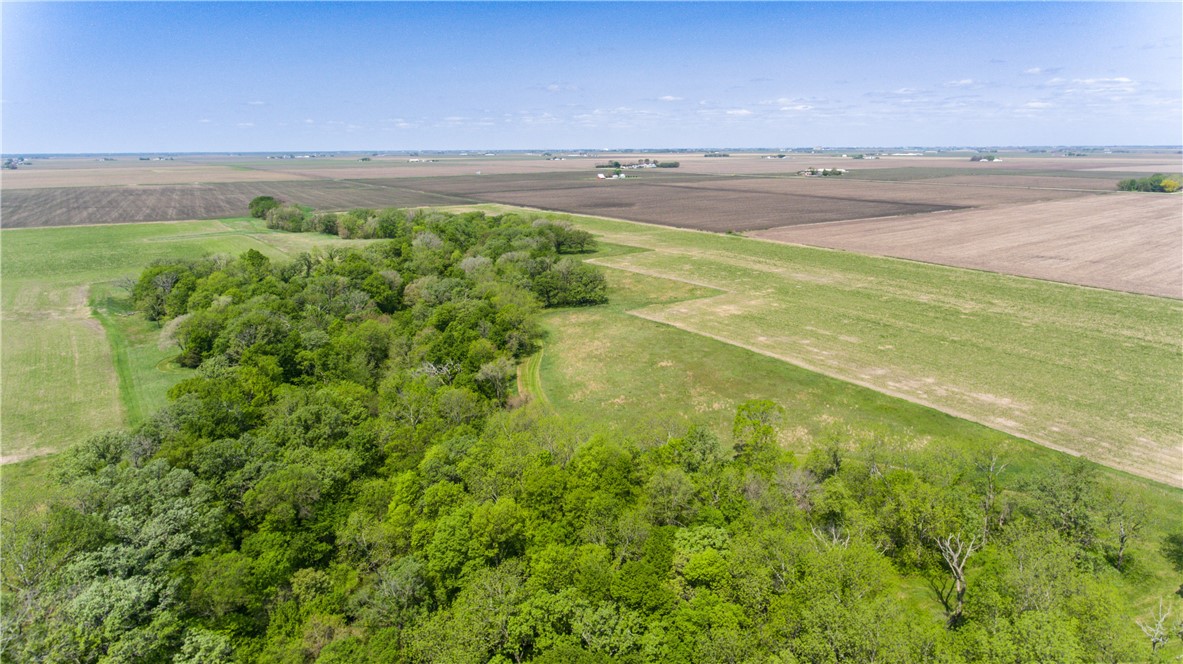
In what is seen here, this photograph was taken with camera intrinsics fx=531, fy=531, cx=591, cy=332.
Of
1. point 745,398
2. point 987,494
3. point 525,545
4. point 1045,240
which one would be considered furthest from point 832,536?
point 1045,240

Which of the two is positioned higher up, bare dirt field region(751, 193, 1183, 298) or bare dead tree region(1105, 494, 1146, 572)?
bare dirt field region(751, 193, 1183, 298)

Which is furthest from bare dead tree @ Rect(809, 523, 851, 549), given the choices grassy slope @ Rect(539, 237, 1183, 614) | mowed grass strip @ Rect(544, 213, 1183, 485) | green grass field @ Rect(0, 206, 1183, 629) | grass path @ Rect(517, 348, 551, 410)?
grass path @ Rect(517, 348, 551, 410)

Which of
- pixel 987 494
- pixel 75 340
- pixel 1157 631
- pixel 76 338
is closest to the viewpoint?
pixel 1157 631

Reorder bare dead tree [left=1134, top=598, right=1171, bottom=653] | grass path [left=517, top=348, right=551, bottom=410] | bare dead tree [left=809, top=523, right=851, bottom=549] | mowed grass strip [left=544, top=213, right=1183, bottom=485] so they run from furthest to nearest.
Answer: grass path [left=517, top=348, right=551, bottom=410] < mowed grass strip [left=544, top=213, right=1183, bottom=485] < bare dead tree [left=809, top=523, right=851, bottom=549] < bare dead tree [left=1134, top=598, right=1171, bottom=653]

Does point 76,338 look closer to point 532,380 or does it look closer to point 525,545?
point 532,380

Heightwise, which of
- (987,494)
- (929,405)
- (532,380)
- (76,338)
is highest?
(76,338)

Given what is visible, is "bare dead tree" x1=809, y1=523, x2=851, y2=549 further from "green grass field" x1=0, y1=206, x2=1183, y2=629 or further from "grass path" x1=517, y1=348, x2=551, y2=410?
"grass path" x1=517, y1=348, x2=551, y2=410

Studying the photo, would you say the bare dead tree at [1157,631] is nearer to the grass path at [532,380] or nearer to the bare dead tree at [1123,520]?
the bare dead tree at [1123,520]
